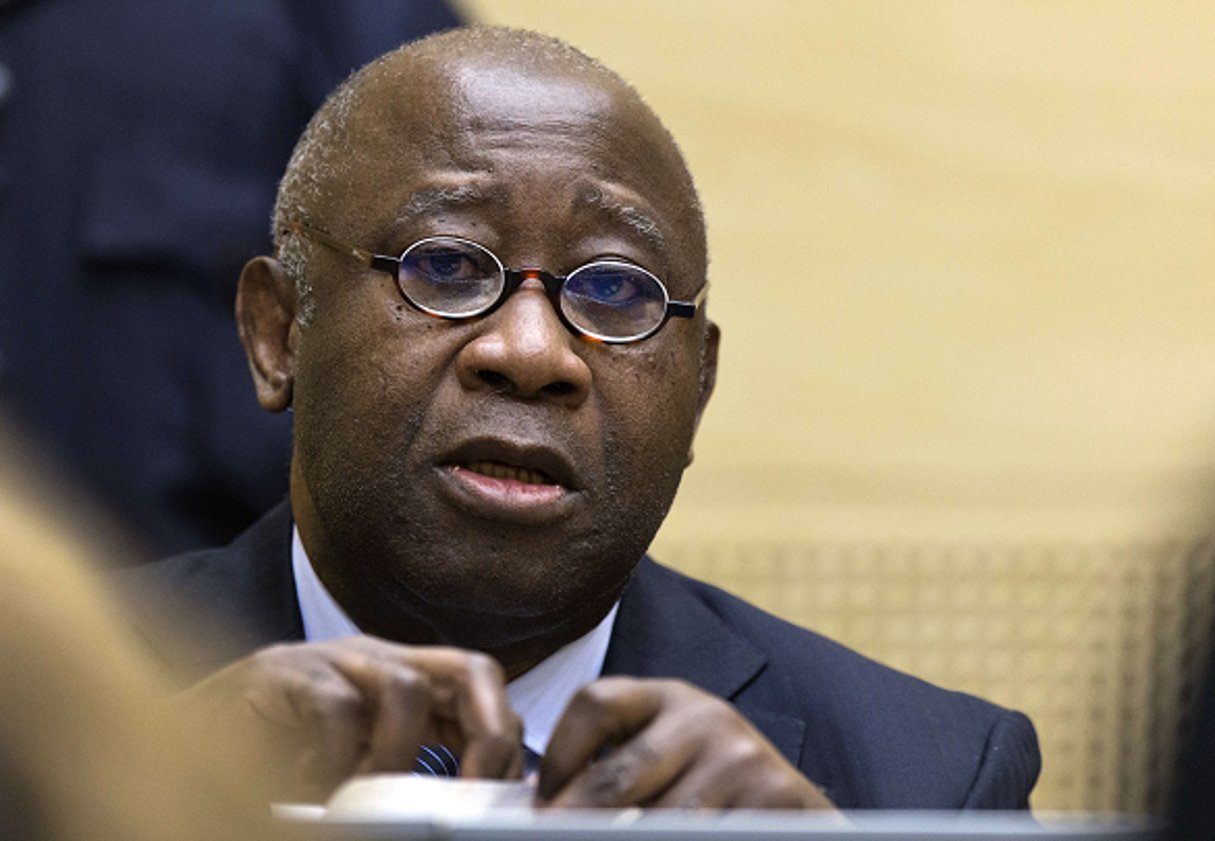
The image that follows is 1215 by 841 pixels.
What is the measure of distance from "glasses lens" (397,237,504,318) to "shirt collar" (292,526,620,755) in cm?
47

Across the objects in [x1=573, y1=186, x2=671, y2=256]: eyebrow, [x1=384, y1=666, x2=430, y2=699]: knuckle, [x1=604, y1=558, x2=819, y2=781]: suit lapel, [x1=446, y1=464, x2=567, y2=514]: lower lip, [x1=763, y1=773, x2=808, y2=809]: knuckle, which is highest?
[x1=573, y1=186, x2=671, y2=256]: eyebrow

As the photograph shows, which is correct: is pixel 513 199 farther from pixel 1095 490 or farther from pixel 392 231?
pixel 1095 490

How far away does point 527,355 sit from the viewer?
2777mm

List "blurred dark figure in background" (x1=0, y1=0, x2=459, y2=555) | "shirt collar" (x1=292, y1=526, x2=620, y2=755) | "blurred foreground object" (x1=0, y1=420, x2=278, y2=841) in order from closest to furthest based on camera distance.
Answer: "blurred foreground object" (x1=0, y1=420, x2=278, y2=841) < "shirt collar" (x1=292, y1=526, x2=620, y2=755) < "blurred dark figure in background" (x1=0, y1=0, x2=459, y2=555)

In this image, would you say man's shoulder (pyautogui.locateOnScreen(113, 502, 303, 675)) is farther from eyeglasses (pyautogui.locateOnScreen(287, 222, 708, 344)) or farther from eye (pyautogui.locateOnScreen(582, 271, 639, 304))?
eye (pyautogui.locateOnScreen(582, 271, 639, 304))

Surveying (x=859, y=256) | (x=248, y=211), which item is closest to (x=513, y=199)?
(x=248, y=211)

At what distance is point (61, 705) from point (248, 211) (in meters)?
2.30

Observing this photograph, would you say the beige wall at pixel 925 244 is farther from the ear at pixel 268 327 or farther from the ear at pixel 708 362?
the ear at pixel 268 327

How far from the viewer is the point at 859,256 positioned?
211 inches

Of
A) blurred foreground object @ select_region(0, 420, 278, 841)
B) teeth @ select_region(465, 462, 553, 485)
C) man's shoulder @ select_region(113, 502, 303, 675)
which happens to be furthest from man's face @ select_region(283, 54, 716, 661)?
blurred foreground object @ select_region(0, 420, 278, 841)

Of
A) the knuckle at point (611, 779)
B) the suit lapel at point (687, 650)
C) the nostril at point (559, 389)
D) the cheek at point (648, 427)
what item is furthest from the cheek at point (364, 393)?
the knuckle at point (611, 779)

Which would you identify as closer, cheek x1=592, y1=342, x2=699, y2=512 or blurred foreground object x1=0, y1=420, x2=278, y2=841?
blurred foreground object x1=0, y1=420, x2=278, y2=841

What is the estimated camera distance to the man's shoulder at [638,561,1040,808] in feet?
10.1

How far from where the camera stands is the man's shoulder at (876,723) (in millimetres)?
3076
